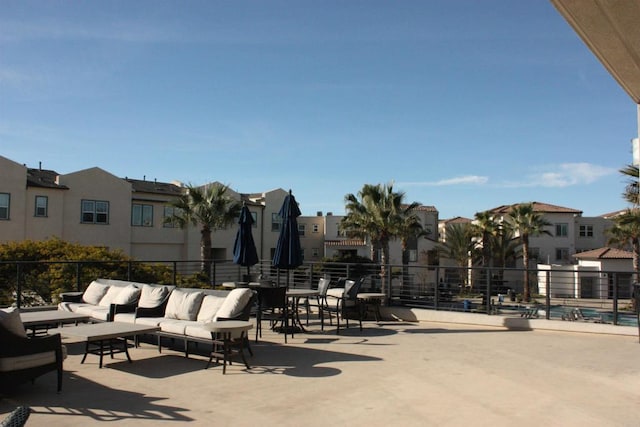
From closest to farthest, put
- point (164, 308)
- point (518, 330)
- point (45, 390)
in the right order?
1. point (45, 390)
2. point (164, 308)
3. point (518, 330)

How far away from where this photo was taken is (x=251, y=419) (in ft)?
15.9

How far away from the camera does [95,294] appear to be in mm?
9648

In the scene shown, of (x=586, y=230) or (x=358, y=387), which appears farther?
(x=586, y=230)

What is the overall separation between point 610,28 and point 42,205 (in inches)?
1145

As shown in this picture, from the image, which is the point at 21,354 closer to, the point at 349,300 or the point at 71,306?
the point at 71,306

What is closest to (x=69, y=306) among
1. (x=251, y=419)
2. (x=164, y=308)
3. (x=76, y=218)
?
(x=164, y=308)

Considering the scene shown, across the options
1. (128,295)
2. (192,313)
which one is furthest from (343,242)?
(192,313)

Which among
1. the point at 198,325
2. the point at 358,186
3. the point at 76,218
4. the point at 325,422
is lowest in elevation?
the point at 325,422

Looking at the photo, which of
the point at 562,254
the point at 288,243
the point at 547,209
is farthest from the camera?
the point at 547,209

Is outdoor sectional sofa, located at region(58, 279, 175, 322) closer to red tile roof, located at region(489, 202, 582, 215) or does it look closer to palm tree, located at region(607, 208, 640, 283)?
palm tree, located at region(607, 208, 640, 283)

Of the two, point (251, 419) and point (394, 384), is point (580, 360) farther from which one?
point (251, 419)

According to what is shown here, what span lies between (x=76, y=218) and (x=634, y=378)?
94.2 ft

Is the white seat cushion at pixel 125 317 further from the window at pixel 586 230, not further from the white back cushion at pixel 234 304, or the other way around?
the window at pixel 586 230

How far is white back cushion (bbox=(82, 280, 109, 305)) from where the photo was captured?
958 centimetres
